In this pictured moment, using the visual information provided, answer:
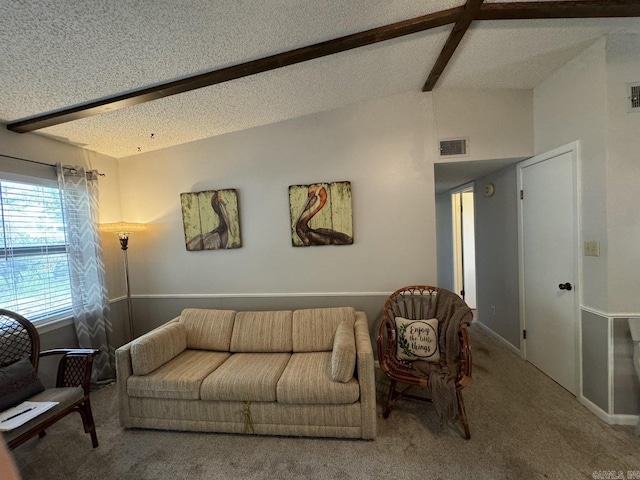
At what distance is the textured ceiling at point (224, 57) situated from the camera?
1.49 metres

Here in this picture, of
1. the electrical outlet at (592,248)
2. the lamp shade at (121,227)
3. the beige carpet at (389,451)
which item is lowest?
the beige carpet at (389,451)

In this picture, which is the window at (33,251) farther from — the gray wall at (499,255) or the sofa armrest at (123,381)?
the gray wall at (499,255)

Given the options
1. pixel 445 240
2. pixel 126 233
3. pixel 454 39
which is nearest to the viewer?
pixel 454 39

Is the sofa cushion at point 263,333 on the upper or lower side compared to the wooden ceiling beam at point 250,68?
lower

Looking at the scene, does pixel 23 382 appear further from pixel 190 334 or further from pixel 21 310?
pixel 190 334

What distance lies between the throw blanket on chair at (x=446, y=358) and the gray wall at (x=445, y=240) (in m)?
2.44

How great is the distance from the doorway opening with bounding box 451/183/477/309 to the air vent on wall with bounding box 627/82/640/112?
2.32 metres

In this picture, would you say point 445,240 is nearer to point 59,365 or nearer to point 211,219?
point 211,219

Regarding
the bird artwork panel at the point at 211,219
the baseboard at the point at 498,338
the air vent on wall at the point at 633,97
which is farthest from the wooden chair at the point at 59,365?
the air vent on wall at the point at 633,97

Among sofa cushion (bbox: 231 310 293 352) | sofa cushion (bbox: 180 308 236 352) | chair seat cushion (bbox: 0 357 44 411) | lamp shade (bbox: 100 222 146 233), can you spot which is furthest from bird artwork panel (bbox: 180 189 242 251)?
chair seat cushion (bbox: 0 357 44 411)

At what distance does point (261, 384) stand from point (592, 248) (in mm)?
2696

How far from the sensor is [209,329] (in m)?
2.54

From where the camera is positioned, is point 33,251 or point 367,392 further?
point 33,251

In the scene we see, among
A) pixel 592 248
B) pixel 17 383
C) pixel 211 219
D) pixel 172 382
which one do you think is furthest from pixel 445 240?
pixel 17 383
